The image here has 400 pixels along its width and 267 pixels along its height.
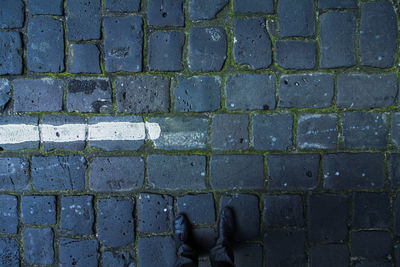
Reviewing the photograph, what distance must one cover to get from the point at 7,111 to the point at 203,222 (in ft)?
7.46

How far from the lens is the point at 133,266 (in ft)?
8.16

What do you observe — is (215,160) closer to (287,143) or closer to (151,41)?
(287,143)

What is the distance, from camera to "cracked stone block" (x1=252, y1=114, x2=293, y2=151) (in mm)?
2438

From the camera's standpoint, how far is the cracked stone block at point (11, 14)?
7.86 ft

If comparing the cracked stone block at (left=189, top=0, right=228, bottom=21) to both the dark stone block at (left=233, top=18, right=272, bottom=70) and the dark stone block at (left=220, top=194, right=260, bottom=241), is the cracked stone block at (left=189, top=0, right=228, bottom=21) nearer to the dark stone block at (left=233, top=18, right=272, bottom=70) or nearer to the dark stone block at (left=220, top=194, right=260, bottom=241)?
the dark stone block at (left=233, top=18, right=272, bottom=70)

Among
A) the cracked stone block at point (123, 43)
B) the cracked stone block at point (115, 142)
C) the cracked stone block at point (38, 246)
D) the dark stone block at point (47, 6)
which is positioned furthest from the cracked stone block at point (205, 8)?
the cracked stone block at point (38, 246)

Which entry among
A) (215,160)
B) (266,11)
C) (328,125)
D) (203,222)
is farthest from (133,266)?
(266,11)

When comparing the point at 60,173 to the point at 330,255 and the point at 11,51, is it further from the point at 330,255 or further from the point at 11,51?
the point at 330,255

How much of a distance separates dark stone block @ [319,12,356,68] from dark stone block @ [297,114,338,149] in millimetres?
522

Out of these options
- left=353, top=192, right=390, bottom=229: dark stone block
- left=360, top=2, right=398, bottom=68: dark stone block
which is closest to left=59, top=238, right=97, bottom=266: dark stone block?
left=353, top=192, right=390, bottom=229: dark stone block

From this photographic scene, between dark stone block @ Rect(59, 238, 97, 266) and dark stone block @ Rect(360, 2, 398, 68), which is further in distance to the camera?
dark stone block @ Rect(59, 238, 97, 266)

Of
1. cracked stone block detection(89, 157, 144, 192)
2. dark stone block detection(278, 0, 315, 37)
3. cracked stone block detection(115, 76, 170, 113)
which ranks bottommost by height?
cracked stone block detection(89, 157, 144, 192)

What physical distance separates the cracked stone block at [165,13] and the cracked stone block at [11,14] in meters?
1.26

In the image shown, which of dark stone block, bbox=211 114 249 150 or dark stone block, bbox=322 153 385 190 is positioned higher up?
dark stone block, bbox=211 114 249 150
